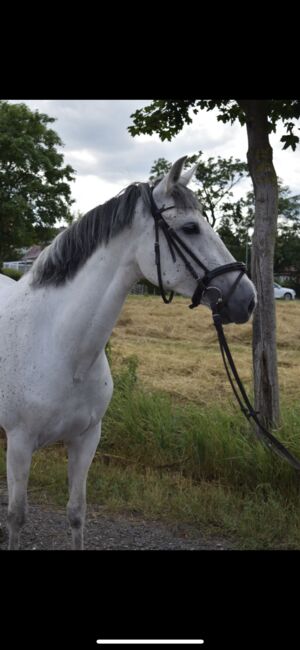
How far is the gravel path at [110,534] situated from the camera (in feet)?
11.2

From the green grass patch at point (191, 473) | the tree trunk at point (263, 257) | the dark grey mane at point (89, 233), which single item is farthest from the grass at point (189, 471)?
the dark grey mane at point (89, 233)

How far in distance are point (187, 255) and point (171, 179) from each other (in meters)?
0.33

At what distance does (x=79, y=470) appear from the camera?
278cm

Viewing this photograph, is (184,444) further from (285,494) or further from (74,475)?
(74,475)

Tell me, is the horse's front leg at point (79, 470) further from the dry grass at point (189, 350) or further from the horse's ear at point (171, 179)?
the dry grass at point (189, 350)

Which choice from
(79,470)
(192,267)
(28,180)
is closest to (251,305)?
(192,267)

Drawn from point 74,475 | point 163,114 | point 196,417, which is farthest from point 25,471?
point 163,114

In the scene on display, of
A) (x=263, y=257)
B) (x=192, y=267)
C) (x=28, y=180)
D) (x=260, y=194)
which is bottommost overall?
(x=192, y=267)

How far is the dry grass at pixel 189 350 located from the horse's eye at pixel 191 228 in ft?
13.3

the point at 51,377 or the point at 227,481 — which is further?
the point at 227,481

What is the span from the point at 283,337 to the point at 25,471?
35.0 ft

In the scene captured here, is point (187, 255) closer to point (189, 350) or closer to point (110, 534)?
point (110, 534)

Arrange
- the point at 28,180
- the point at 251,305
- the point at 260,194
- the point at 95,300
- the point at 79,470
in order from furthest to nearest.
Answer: the point at 28,180, the point at 260,194, the point at 79,470, the point at 95,300, the point at 251,305

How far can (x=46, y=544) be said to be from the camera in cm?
346
